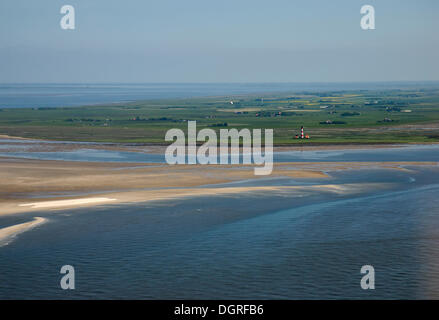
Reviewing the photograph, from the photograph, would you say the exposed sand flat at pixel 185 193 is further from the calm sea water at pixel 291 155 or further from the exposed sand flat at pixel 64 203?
the calm sea water at pixel 291 155

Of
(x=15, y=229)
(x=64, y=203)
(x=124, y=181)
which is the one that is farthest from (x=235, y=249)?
(x=124, y=181)

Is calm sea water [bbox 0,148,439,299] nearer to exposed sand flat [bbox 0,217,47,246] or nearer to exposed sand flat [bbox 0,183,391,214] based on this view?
exposed sand flat [bbox 0,217,47,246]

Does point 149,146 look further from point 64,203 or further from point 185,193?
point 64,203

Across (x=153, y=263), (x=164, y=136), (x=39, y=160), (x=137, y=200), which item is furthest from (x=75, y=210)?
(x=164, y=136)

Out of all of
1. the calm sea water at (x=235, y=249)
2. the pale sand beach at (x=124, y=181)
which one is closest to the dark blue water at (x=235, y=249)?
the calm sea water at (x=235, y=249)

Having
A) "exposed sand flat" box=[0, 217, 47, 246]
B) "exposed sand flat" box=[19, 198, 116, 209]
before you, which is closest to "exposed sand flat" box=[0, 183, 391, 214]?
"exposed sand flat" box=[19, 198, 116, 209]

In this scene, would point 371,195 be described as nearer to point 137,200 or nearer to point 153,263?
point 137,200
